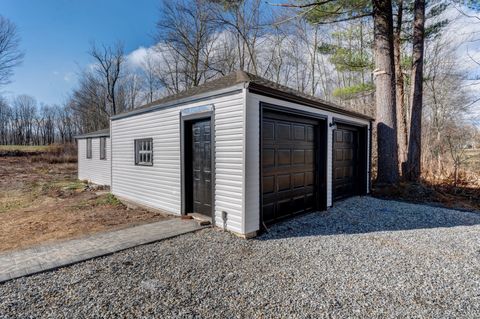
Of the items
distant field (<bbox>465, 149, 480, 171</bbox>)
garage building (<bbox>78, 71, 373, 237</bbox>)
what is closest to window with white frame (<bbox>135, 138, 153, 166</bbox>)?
garage building (<bbox>78, 71, 373, 237</bbox>)

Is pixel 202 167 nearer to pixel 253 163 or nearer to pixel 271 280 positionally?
pixel 253 163

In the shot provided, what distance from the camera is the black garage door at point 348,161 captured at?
23.8 ft

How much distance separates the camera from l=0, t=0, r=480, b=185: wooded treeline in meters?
8.83

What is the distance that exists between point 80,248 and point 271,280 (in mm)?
2887

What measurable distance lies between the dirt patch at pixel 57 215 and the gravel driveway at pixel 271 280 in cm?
192

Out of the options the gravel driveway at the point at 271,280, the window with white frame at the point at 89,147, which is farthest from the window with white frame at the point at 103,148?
the gravel driveway at the point at 271,280

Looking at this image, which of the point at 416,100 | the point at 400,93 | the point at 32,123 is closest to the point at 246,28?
the point at 400,93

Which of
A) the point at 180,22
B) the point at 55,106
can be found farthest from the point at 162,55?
the point at 55,106

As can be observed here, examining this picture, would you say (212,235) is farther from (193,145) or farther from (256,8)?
(256,8)

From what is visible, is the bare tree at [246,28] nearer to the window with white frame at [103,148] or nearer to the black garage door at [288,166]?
the window with white frame at [103,148]

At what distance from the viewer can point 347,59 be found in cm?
1093

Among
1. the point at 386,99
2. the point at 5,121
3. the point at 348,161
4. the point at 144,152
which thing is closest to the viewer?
the point at 144,152

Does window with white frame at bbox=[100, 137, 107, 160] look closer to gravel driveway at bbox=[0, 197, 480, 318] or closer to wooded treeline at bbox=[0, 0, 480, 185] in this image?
wooded treeline at bbox=[0, 0, 480, 185]

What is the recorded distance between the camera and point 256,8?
15875 mm
